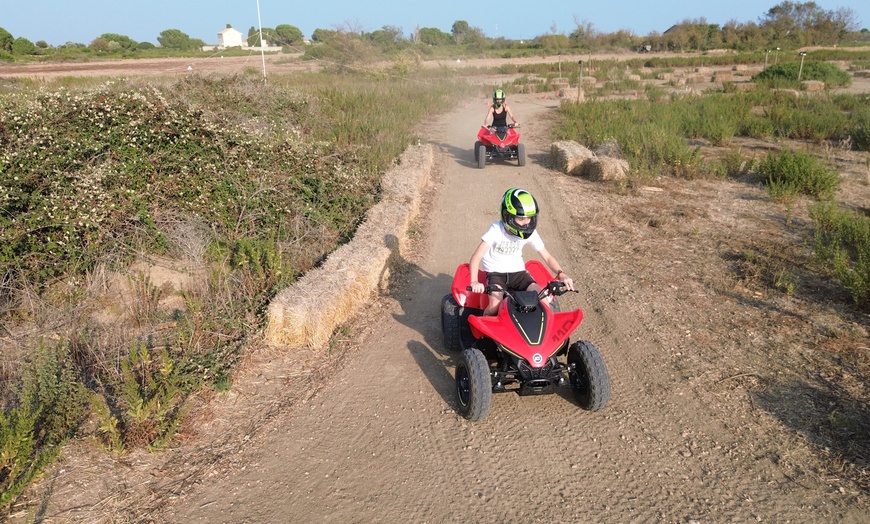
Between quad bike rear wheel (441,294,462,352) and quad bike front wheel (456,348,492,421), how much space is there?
2.57 ft

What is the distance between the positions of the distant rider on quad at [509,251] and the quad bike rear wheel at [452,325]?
0.40 metres

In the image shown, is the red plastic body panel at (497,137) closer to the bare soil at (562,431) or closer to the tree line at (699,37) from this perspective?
the bare soil at (562,431)

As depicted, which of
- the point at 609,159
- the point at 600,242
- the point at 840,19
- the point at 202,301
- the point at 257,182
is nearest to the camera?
the point at 202,301

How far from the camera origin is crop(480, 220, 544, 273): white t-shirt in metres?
4.76

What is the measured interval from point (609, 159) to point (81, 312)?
28.8ft

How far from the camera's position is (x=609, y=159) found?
11.1m

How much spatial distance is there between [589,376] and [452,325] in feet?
4.44

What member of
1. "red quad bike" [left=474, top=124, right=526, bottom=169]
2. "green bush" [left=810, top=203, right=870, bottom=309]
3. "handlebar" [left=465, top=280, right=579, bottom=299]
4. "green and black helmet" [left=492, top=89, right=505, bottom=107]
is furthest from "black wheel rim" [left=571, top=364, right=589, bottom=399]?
"green and black helmet" [left=492, top=89, right=505, bottom=107]

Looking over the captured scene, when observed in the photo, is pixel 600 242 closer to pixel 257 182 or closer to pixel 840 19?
pixel 257 182

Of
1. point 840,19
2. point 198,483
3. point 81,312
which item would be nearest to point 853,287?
point 198,483

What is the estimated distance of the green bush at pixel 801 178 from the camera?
946 cm

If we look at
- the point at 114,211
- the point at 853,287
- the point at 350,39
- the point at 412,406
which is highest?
the point at 350,39

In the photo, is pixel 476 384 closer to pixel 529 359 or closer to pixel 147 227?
pixel 529 359

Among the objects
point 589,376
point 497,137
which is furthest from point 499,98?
point 589,376
